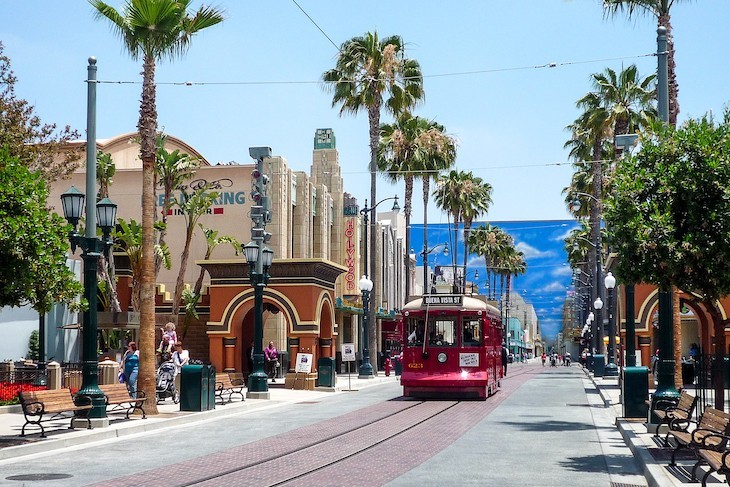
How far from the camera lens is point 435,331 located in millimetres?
28641

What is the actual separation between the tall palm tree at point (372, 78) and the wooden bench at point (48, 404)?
28812 mm

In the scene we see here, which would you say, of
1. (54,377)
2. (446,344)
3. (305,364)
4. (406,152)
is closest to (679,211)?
(446,344)

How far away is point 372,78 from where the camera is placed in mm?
47531

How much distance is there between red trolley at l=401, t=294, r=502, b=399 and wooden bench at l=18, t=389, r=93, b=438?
1164cm

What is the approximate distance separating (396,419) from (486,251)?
254 ft

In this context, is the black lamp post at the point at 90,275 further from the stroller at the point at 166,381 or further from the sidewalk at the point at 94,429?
the stroller at the point at 166,381

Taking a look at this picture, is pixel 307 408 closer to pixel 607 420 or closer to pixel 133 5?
pixel 607 420

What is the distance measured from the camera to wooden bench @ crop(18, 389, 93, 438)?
683 inches

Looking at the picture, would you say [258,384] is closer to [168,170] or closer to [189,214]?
[189,214]

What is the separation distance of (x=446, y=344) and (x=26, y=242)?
1509cm

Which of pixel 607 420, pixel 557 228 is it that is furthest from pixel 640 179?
pixel 557 228

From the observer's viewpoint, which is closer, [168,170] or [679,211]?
[679,211]

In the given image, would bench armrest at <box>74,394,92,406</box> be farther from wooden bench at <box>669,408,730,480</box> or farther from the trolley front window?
the trolley front window

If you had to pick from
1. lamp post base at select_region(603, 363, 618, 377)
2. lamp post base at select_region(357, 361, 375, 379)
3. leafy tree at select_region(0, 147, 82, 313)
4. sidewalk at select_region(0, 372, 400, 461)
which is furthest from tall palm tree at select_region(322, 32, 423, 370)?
leafy tree at select_region(0, 147, 82, 313)
